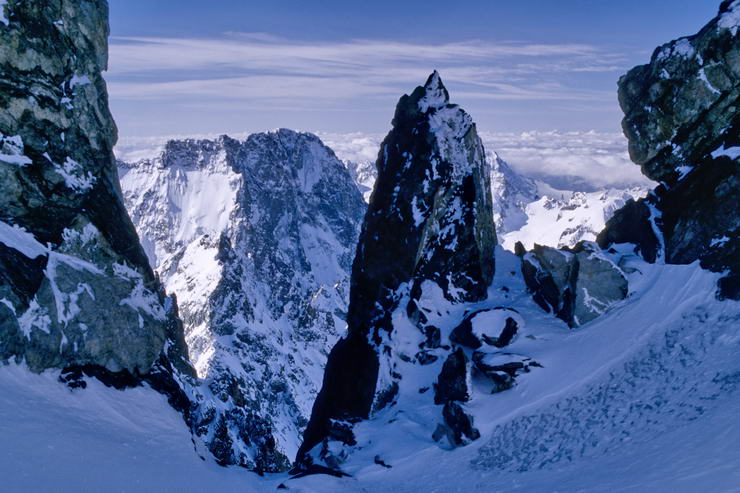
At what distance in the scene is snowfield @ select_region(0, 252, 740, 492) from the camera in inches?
680

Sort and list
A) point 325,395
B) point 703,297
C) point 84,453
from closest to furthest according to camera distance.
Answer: point 84,453 < point 703,297 < point 325,395

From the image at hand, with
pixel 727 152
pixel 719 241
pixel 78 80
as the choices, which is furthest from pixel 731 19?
pixel 78 80

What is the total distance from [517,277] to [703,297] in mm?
17738

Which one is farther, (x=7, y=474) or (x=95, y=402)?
(x=95, y=402)

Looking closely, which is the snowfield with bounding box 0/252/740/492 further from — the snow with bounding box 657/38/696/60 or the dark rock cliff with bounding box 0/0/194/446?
the snow with bounding box 657/38/696/60

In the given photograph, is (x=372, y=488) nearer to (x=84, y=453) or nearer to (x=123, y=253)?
(x=84, y=453)

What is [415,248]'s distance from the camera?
41.1 metres

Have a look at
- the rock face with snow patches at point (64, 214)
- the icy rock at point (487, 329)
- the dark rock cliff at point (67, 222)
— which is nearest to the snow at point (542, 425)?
the icy rock at point (487, 329)

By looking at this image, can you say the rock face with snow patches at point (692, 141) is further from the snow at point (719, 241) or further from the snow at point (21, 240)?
the snow at point (21, 240)

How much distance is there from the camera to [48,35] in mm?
27953

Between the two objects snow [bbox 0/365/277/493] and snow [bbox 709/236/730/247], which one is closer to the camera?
snow [bbox 0/365/277/493]

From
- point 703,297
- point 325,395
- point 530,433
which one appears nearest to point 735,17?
point 703,297

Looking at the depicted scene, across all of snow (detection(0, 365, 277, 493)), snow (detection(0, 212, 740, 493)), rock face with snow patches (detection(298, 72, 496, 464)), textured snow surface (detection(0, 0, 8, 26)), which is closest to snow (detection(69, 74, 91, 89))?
textured snow surface (detection(0, 0, 8, 26))

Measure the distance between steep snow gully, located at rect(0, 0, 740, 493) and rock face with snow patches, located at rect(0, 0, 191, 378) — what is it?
0.37ft
